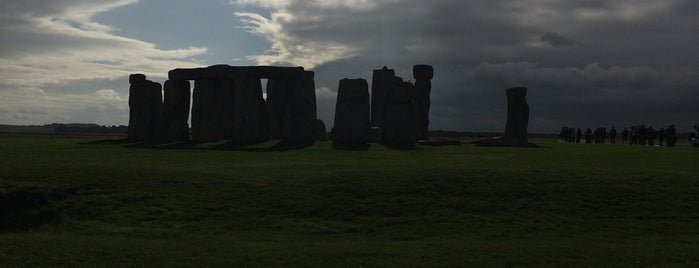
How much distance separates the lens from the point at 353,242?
1471 centimetres

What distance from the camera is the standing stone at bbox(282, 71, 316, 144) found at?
4066cm

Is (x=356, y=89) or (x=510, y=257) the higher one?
(x=356, y=89)

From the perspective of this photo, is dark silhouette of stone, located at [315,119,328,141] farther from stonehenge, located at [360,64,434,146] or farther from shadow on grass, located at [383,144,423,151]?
shadow on grass, located at [383,144,423,151]

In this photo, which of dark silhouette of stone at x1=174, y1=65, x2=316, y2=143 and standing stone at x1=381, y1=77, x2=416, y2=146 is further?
dark silhouette of stone at x1=174, y1=65, x2=316, y2=143

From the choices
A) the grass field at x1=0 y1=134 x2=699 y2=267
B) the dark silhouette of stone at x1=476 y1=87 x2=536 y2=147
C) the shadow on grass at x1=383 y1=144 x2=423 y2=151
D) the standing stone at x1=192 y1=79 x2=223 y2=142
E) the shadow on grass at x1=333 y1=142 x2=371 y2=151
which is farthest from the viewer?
the dark silhouette of stone at x1=476 y1=87 x2=536 y2=147

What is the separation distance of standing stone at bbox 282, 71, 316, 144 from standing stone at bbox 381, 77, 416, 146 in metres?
4.55

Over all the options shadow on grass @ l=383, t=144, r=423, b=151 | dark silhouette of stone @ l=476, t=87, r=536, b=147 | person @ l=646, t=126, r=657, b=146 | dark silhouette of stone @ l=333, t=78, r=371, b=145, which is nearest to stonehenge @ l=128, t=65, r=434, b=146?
dark silhouette of stone @ l=333, t=78, r=371, b=145

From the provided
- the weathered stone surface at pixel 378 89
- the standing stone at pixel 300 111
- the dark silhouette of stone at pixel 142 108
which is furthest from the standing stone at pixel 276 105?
the dark silhouette of stone at pixel 142 108

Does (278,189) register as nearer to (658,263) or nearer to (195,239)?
(195,239)

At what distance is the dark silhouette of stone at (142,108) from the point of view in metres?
45.6

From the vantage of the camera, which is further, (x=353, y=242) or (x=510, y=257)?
(x=353, y=242)

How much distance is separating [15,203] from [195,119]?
97.2 feet

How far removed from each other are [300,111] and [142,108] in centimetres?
1183

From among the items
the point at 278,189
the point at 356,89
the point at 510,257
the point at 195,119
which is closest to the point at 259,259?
the point at 510,257
